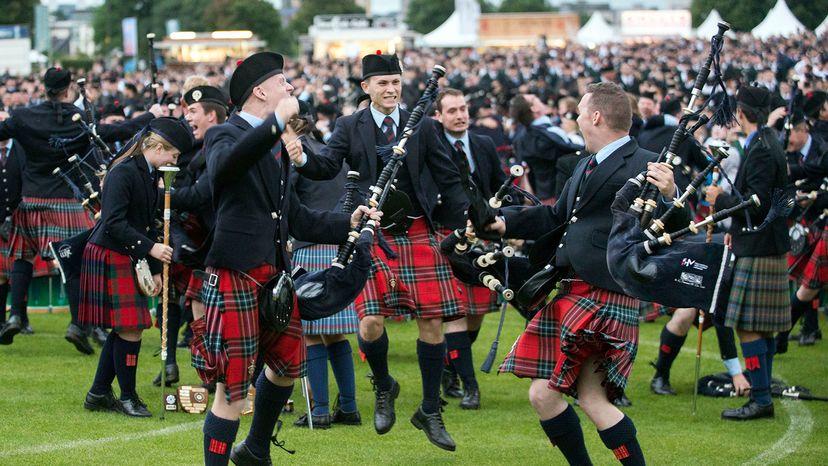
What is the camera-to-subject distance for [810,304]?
31.9 feet

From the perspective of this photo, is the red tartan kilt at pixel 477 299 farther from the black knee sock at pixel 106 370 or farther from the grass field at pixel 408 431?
the black knee sock at pixel 106 370

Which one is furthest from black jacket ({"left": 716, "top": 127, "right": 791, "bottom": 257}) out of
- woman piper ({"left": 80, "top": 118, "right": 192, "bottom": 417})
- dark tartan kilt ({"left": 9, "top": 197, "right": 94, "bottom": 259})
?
dark tartan kilt ({"left": 9, "top": 197, "right": 94, "bottom": 259})

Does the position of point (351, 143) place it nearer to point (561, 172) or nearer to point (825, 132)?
point (561, 172)

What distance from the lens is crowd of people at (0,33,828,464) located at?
5082mm

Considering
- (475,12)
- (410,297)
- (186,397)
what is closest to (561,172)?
(410,297)

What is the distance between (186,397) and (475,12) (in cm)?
5299

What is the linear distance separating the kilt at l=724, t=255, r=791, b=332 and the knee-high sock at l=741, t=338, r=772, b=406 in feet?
0.33

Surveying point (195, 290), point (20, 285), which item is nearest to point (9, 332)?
point (20, 285)

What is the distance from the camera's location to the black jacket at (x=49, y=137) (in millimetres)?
9109

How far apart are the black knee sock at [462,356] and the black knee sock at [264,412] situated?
94.9 inches

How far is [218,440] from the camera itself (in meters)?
5.05

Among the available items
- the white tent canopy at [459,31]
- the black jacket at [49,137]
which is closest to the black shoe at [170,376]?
the black jacket at [49,137]

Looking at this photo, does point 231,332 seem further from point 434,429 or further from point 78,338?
point 78,338

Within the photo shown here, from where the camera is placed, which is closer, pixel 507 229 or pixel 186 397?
pixel 507 229
